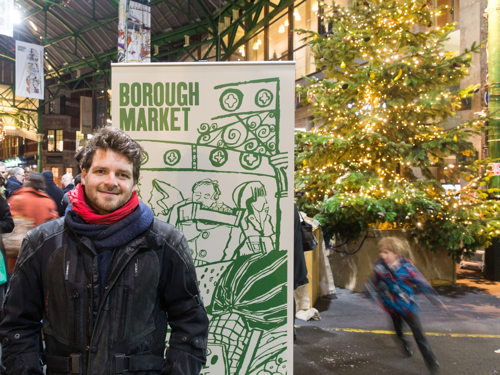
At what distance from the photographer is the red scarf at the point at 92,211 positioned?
6.37 feet

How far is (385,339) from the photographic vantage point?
5836 mm

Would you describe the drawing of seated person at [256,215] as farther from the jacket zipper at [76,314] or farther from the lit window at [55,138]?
the lit window at [55,138]

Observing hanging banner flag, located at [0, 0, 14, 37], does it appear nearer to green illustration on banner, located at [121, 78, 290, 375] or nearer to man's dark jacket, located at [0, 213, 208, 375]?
green illustration on banner, located at [121, 78, 290, 375]

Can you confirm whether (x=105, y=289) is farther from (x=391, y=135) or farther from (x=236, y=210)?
(x=391, y=135)

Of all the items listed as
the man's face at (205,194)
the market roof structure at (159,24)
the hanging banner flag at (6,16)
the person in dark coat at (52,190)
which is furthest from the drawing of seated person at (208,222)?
the market roof structure at (159,24)

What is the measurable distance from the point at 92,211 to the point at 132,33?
19.6 feet

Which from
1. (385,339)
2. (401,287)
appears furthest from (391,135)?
(401,287)

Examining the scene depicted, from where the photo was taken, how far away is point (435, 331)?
6.18m

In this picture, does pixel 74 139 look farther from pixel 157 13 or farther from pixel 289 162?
pixel 289 162

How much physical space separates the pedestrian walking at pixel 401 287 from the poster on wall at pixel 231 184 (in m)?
2.02

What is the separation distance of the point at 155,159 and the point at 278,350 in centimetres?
146

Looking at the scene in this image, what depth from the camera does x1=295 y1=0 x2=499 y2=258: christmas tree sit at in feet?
26.1

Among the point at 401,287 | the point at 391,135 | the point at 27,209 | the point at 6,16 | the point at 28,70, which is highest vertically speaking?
the point at 28,70

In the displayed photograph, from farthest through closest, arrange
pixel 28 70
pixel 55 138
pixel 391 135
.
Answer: pixel 55 138 → pixel 28 70 → pixel 391 135
